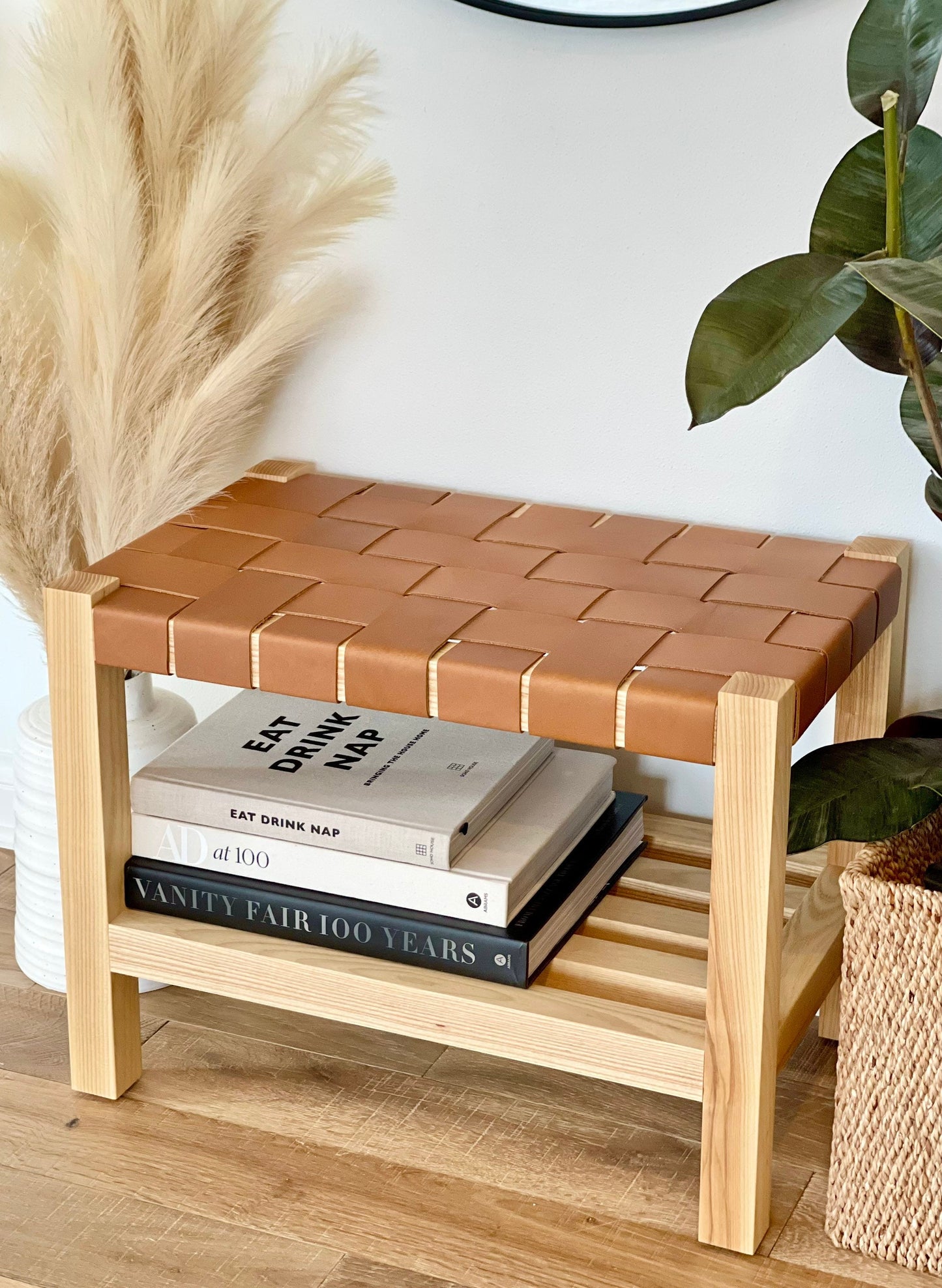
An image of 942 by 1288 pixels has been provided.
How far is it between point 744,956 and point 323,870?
35 cm

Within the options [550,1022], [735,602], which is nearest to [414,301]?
[735,602]

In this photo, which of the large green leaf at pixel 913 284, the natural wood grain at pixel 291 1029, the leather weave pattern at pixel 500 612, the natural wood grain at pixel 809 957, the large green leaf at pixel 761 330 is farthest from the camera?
the natural wood grain at pixel 291 1029

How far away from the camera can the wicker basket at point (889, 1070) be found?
42.1 inches

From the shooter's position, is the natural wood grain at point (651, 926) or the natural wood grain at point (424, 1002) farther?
the natural wood grain at point (651, 926)

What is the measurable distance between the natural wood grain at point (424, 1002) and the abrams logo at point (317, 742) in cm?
15

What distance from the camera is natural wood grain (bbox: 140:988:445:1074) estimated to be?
1.38m

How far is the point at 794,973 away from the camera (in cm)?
121

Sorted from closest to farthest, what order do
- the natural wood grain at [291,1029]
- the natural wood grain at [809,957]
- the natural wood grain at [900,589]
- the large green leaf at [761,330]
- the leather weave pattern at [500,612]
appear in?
the large green leaf at [761,330] < the leather weave pattern at [500,612] < the natural wood grain at [809,957] < the natural wood grain at [900,589] < the natural wood grain at [291,1029]

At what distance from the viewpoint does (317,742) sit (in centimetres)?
135

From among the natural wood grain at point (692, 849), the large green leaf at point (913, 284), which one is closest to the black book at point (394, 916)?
the natural wood grain at point (692, 849)

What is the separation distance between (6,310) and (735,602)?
69 cm

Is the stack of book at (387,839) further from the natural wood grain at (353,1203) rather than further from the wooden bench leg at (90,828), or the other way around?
the natural wood grain at (353,1203)

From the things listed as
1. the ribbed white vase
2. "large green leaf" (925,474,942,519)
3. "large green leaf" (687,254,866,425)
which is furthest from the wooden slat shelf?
"large green leaf" (687,254,866,425)

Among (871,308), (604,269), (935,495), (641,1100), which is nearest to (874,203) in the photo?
(871,308)
